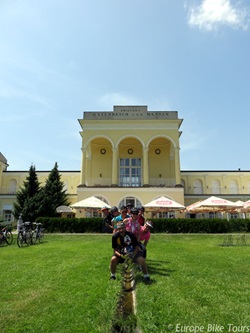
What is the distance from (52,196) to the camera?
29.6 metres

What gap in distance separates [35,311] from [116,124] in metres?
26.1

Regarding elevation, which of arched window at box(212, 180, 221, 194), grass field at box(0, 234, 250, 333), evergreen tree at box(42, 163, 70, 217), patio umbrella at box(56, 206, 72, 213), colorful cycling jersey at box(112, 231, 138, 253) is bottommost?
grass field at box(0, 234, 250, 333)

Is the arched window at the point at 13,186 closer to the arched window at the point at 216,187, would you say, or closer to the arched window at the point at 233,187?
the arched window at the point at 216,187

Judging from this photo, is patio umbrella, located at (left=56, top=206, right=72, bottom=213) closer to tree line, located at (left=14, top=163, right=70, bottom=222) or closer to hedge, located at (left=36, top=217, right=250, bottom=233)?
tree line, located at (left=14, top=163, right=70, bottom=222)

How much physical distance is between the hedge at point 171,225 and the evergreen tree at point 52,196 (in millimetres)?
8427

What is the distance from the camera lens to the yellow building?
2592 centimetres

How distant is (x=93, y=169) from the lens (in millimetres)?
31578

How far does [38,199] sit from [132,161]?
38.9 feet

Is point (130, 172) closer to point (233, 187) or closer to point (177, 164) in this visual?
point (177, 164)

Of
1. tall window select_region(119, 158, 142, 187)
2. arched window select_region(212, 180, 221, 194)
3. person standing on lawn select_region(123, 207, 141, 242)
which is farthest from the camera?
arched window select_region(212, 180, 221, 194)

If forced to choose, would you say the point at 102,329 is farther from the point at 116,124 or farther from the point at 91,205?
the point at 116,124

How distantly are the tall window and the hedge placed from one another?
A: 11.2 meters

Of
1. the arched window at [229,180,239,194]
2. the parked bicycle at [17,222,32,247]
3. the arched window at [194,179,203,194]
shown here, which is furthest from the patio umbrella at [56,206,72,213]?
the arched window at [229,180,239,194]

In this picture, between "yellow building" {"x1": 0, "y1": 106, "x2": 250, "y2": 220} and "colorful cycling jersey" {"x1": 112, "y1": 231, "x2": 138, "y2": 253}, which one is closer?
"colorful cycling jersey" {"x1": 112, "y1": 231, "x2": 138, "y2": 253}
